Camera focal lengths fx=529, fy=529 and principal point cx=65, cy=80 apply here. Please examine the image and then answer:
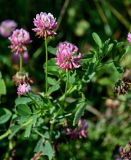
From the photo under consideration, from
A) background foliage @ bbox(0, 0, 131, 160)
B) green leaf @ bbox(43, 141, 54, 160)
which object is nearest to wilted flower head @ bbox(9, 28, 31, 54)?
background foliage @ bbox(0, 0, 131, 160)

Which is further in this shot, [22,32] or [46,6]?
[46,6]

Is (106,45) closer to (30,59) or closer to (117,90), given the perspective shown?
(117,90)

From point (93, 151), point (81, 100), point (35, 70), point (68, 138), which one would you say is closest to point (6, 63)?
point (35, 70)

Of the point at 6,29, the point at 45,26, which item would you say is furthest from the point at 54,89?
the point at 6,29

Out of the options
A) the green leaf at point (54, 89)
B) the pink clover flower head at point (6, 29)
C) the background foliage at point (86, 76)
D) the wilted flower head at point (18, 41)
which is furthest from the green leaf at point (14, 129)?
the pink clover flower head at point (6, 29)

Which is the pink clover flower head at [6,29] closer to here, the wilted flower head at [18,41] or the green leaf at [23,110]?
the wilted flower head at [18,41]
